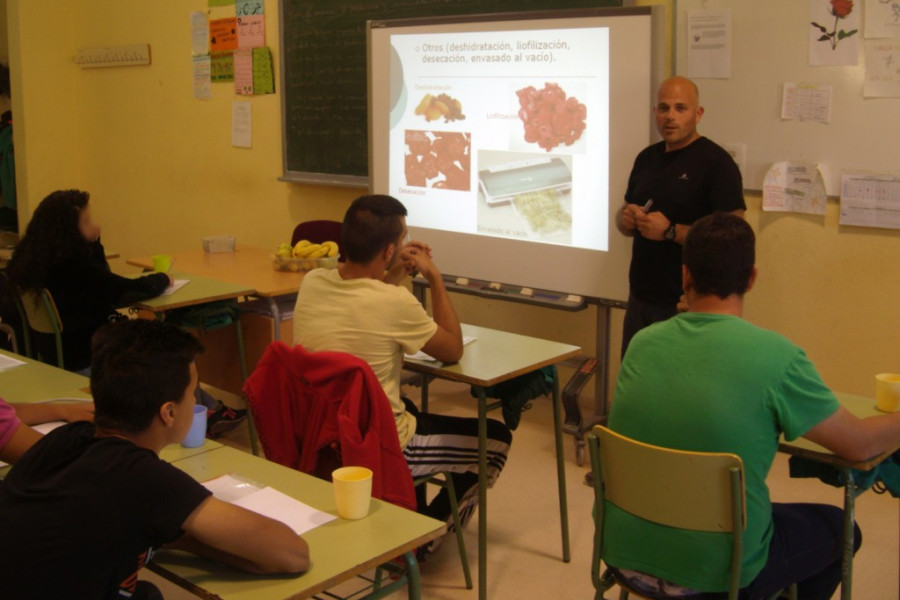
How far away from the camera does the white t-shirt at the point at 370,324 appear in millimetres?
2664

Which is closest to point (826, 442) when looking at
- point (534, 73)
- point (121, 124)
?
point (534, 73)

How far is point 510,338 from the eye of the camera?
10.9 ft

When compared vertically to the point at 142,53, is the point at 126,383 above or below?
below

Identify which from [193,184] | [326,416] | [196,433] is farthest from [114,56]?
[196,433]

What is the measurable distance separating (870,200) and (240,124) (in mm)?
4191

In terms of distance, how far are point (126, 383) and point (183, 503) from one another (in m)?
0.24

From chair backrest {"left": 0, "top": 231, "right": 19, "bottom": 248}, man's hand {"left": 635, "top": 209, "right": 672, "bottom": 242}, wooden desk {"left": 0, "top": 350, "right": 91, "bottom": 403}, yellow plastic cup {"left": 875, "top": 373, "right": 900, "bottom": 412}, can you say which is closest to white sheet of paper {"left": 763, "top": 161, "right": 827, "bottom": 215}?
man's hand {"left": 635, "top": 209, "right": 672, "bottom": 242}

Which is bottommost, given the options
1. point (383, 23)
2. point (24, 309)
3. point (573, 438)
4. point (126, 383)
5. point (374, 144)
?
point (573, 438)

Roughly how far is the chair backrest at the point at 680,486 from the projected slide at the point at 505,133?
87.2 inches

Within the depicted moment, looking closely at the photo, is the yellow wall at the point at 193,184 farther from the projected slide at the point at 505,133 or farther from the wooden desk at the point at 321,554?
the wooden desk at the point at 321,554

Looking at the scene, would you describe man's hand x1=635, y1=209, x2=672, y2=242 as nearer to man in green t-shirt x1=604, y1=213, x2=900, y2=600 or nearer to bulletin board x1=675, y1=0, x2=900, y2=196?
bulletin board x1=675, y1=0, x2=900, y2=196

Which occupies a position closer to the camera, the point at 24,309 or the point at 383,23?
the point at 24,309

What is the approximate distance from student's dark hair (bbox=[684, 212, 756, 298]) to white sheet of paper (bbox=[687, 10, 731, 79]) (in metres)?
2.18

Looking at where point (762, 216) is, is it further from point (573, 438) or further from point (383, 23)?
point (383, 23)
